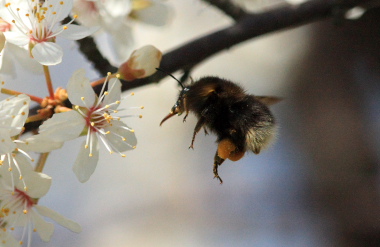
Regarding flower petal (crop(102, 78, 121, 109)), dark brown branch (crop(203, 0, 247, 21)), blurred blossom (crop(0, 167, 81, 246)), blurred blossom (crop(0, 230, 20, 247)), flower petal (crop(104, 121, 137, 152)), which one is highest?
dark brown branch (crop(203, 0, 247, 21))

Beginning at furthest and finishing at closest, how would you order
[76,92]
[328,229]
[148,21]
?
[328,229] < [148,21] < [76,92]

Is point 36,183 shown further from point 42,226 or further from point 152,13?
point 152,13

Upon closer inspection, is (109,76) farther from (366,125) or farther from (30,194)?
(366,125)

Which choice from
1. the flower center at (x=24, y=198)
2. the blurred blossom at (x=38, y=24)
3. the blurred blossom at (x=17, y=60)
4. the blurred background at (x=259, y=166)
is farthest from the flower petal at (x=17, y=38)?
the blurred background at (x=259, y=166)

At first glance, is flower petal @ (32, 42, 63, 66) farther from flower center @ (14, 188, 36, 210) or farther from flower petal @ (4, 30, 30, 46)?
flower center @ (14, 188, 36, 210)

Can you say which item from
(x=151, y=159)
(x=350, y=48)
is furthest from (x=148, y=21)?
(x=350, y=48)

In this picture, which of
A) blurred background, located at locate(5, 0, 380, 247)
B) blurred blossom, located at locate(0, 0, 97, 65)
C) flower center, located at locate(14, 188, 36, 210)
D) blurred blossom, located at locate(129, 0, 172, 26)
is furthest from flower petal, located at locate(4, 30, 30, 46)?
blurred background, located at locate(5, 0, 380, 247)
